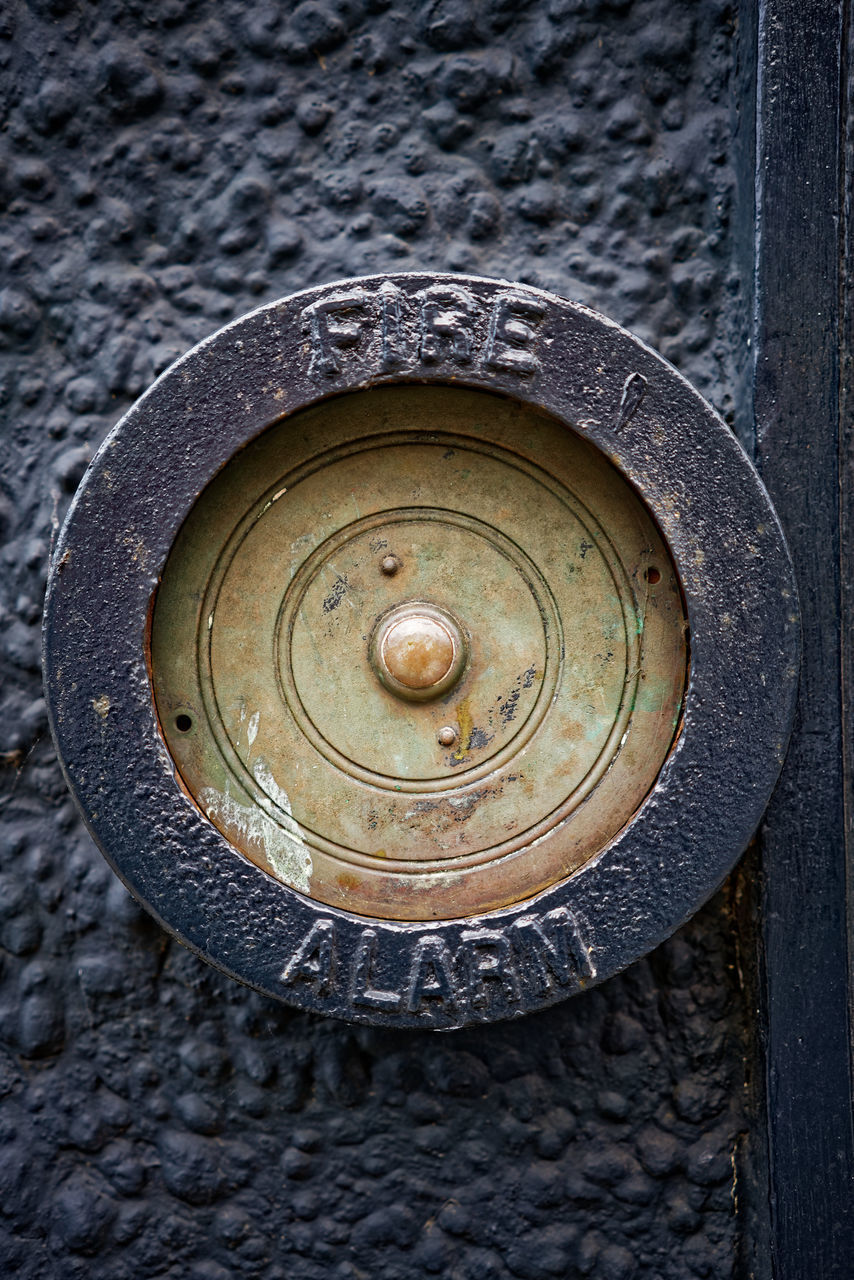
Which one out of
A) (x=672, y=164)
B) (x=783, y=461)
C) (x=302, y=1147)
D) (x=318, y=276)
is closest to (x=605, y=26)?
(x=672, y=164)

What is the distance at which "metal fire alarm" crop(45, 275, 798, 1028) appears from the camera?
1.32 metres

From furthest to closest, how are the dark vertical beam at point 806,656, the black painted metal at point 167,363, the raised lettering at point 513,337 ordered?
the black painted metal at point 167,363 < the dark vertical beam at point 806,656 < the raised lettering at point 513,337

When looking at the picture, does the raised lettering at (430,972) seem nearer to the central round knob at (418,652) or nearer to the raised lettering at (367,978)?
the raised lettering at (367,978)

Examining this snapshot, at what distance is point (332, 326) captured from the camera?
4.32ft

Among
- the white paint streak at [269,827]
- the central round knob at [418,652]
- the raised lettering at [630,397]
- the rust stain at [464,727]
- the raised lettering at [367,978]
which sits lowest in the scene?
the raised lettering at [367,978]

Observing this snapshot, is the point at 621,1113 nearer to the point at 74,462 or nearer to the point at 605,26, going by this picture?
A: the point at 74,462

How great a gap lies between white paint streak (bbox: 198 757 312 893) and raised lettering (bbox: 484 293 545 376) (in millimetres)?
686

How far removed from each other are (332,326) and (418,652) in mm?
481

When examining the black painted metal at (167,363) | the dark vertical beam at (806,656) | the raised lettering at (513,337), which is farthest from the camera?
the black painted metal at (167,363)

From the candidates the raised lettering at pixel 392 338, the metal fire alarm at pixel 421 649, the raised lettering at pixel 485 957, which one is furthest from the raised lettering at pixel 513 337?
the raised lettering at pixel 485 957

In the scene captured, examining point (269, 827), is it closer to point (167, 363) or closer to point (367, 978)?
point (367, 978)

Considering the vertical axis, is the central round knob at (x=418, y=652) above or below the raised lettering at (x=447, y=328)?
below

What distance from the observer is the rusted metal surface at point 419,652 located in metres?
1.40

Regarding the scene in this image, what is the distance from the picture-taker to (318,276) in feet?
5.26
